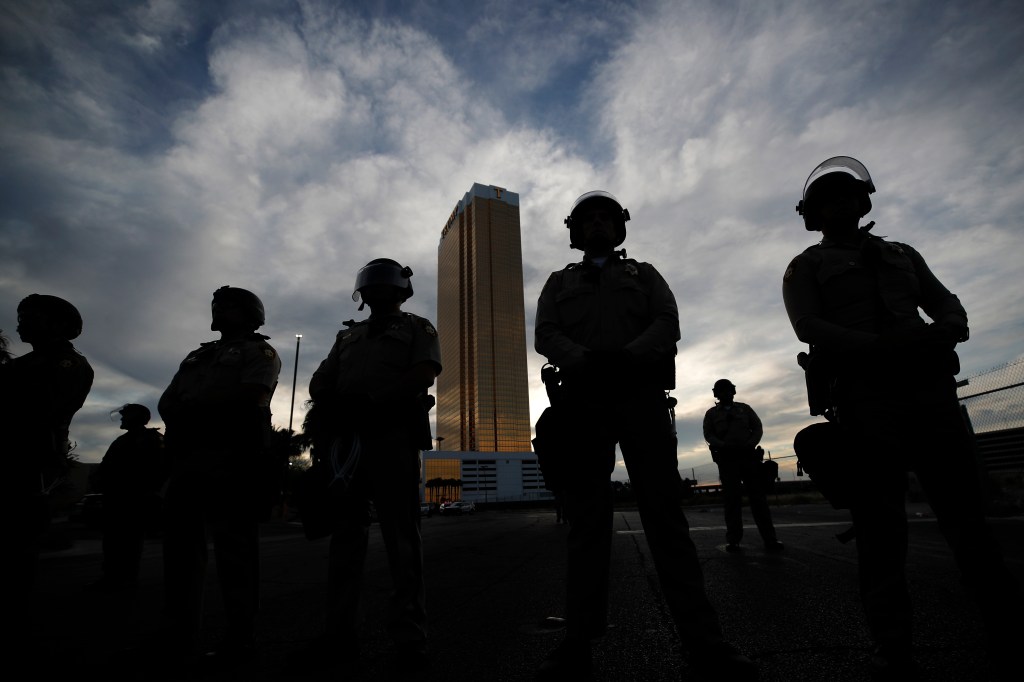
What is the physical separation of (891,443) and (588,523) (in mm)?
1217

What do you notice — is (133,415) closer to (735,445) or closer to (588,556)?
(588,556)

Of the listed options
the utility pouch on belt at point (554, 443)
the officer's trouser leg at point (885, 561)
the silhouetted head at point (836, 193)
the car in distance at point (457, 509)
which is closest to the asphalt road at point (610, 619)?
the officer's trouser leg at point (885, 561)

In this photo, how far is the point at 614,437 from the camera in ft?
7.18

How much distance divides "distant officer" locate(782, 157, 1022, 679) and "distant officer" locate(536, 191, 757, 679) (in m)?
0.57

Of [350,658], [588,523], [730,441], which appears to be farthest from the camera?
[730,441]

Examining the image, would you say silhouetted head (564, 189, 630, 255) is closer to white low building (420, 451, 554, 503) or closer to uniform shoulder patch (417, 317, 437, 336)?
uniform shoulder patch (417, 317, 437, 336)

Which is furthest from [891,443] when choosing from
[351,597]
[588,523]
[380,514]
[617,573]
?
[617,573]

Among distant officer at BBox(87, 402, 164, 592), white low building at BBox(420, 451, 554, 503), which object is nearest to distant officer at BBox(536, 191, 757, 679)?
distant officer at BBox(87, 402, 164, 592)

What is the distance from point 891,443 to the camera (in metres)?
1.91

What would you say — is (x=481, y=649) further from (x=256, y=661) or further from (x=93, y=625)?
(x=93, y=625)

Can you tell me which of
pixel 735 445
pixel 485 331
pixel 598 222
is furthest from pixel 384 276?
pixel 485 331

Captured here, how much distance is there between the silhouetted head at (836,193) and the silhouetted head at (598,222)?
911 millimetres

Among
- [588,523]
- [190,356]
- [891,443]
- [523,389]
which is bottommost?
[588,523]

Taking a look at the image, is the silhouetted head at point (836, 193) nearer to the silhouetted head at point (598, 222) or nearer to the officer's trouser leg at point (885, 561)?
the silhouetted head at point (598, 222)
